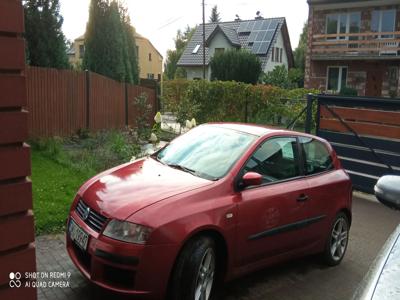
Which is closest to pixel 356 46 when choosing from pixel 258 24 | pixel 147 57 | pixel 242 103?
pixel 242 103

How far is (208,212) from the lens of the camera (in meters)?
3.73

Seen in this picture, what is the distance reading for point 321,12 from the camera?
2892 cm

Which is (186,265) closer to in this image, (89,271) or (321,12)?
(89,271)

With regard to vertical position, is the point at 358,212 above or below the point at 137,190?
below

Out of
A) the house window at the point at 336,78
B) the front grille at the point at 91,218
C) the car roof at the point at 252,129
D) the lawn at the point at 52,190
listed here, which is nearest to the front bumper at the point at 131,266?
the front grille at the point at 91,218

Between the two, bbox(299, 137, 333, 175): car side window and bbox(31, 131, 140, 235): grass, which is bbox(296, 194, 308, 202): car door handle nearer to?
bbox(299, 137, 333, 175): car side window

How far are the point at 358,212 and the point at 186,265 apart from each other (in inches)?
199

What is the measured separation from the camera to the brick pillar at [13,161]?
1.99 meters

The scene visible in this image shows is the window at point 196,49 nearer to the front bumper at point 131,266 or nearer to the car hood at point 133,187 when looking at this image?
the car hood at point 133,187

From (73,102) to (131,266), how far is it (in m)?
Answer: 10.1

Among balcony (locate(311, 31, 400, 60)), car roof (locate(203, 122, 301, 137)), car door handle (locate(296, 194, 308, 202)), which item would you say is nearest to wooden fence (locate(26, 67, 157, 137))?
car roof (locate(203, 122, 301, 137))

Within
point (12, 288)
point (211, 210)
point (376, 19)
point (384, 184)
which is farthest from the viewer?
point (376, 19)

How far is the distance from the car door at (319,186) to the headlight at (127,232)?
211cm

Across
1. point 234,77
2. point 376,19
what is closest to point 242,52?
point 234,77
